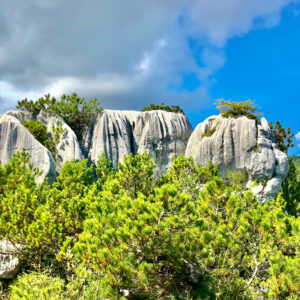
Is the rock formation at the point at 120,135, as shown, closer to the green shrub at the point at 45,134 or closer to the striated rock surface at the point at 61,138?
the striated rock surface at the point at 61,138

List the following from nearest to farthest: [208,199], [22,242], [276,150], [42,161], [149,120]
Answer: [208,199] → [22,242] → [42,161] → [276,150] → [149,120]

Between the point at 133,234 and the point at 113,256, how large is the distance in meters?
0.81

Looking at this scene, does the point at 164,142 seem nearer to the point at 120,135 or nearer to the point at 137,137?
the point at 137,137

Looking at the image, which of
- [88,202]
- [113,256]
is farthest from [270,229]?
[88,202]

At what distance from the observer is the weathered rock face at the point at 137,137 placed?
28547 mm

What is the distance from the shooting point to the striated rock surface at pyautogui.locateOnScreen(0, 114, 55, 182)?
73.2ft

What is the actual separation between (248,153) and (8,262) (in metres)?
19.3

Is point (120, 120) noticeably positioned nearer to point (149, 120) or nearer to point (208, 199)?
point (149, 120)

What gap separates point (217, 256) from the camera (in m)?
8.92

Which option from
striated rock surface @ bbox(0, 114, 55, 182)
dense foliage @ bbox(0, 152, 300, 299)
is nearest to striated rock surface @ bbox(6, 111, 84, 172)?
striated rock surface @ bbox(0, 114, 55, 182)

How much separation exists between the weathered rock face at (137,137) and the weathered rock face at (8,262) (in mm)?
14127

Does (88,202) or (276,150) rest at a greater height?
(276,150)

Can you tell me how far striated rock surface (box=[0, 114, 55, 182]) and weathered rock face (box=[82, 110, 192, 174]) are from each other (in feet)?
19.4

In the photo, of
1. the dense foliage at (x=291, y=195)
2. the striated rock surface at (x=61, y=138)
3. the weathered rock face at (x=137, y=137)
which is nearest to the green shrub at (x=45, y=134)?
the striated rock surface at (x=61, y=138)
